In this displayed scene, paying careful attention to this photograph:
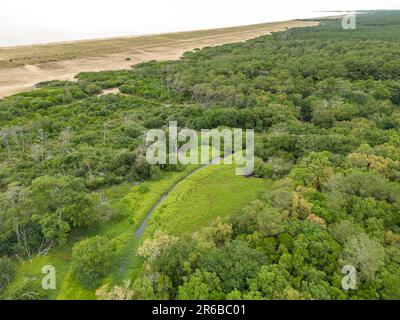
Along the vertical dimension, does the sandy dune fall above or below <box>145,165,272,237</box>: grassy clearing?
above

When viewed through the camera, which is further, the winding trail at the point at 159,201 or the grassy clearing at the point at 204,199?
the grassy clearing at the point at 204,199

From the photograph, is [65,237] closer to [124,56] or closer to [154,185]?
[154,185]

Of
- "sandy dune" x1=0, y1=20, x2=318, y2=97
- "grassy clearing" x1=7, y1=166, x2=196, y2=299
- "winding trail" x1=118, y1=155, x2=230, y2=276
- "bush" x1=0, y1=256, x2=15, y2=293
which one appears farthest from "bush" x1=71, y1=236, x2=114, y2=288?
"sandy dune" x1=0, y1=20, x2=318, y2=97

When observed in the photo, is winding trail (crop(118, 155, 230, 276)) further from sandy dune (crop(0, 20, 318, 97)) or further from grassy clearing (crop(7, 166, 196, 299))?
sandy dune (crop(0, 20, 318, 97))

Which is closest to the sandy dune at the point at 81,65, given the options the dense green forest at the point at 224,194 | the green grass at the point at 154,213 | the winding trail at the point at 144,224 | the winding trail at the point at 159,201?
the dense green forest at the point at 224,194

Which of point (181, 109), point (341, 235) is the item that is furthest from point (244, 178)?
point (181, 109)

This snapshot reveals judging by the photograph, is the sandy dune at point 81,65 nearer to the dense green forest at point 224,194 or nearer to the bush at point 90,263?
the dense green forest at point 224,194

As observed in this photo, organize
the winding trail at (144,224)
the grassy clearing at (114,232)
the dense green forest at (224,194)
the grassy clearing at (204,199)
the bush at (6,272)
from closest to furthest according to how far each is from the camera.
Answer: the dense green forest at (224,194) < the bush at (6,272) < the grassy clearing at (114,232) < the winding trail at (144,224) < the grassy clearing at (204,199)

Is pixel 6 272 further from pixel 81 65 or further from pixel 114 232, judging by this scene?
pixel 81 65
